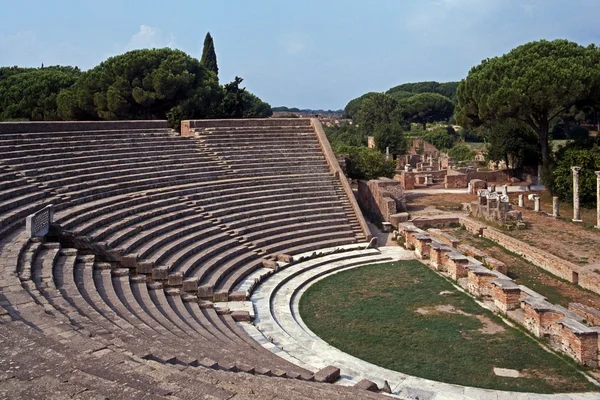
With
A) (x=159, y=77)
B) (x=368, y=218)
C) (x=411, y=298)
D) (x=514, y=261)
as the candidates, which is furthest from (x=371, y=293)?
(x=159, y=77)

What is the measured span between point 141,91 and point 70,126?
11.1 meters

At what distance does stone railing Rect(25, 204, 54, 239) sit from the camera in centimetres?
1162

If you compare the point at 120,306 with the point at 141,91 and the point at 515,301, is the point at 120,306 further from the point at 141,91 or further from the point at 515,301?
the point at 141,91

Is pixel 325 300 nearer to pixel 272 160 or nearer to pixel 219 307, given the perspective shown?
pixel 219 307

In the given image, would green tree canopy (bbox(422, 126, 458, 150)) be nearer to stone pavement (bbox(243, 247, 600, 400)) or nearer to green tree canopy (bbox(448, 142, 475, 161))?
green tree canopy (bbox(448, 142, 475, 161))

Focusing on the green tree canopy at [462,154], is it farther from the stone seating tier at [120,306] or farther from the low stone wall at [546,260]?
the stone seating tier at [120,306]

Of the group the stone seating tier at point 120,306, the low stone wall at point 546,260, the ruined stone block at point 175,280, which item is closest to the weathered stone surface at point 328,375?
the stone seating tier at point 120,306

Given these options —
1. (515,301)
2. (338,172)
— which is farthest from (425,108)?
(515,301)

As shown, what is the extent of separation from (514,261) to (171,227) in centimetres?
979

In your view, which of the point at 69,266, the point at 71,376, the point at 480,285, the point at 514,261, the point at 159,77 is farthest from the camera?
the point at 159,77

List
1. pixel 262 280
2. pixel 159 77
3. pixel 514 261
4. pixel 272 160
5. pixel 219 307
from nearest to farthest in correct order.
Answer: pixel 219 307 → pixel 262 280 → pixel 514 261 → pixel 272 160 → pixel 159 77

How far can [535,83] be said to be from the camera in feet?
90.0

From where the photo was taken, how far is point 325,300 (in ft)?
46.8

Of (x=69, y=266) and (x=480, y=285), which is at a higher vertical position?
(x=69, y=266)
